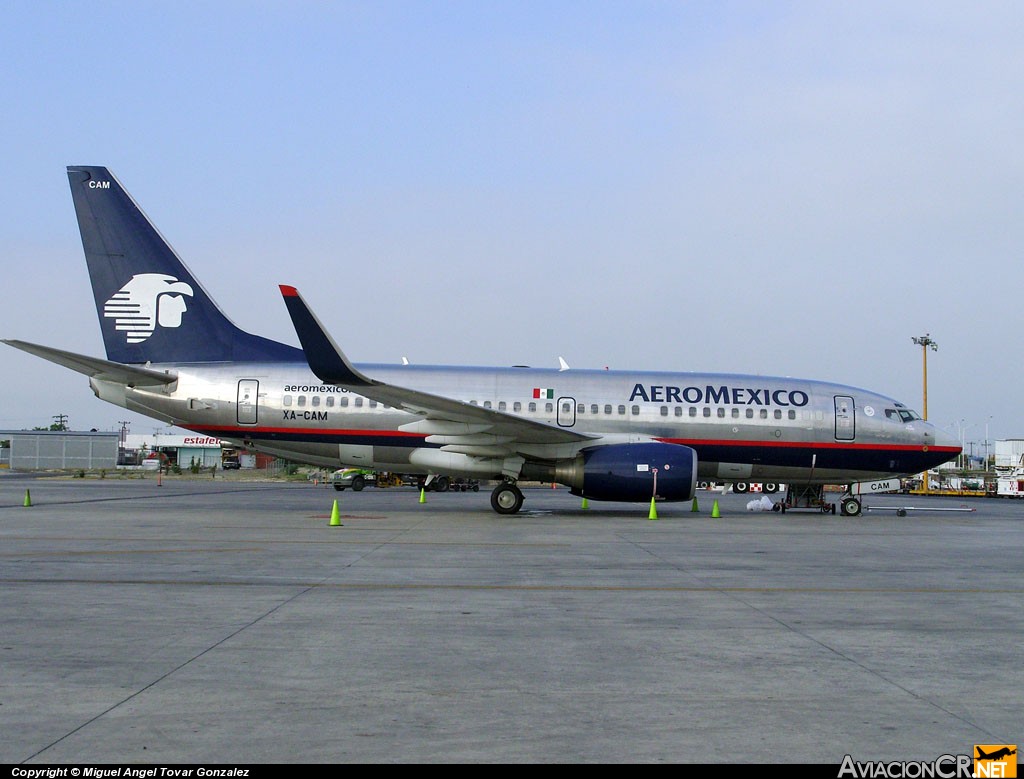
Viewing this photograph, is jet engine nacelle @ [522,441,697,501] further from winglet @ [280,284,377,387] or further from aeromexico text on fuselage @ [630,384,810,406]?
winglet @ [280,284,377,387]

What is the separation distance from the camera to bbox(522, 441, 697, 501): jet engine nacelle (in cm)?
2119

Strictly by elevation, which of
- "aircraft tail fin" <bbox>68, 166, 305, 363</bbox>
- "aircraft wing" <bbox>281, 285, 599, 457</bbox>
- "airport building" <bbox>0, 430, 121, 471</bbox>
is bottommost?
"airport building" <bbox>0, 430, 121, 471</bbox>

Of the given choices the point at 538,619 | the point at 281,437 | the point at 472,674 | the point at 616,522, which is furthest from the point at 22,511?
the point at 472,674

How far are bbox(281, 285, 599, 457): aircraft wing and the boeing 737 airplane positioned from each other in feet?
0.52

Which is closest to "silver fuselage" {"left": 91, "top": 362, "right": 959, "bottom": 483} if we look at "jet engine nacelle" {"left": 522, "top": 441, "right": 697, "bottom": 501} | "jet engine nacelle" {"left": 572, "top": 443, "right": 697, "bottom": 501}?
"jet engine nacelle" {"left": 522, "top": 441, "right": 697, "bottom": 501}

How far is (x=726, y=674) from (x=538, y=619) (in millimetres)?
2356

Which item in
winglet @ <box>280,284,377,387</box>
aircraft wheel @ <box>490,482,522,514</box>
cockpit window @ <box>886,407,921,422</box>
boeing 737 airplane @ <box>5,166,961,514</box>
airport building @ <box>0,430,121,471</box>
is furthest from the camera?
airport building @ <box>0,430,121,471</box>

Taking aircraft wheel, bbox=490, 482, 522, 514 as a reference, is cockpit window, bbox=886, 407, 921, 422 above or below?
above

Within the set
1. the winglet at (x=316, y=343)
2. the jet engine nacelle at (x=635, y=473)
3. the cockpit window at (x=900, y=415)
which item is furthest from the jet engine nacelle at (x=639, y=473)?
the cockpit window at (x=900, y=415)

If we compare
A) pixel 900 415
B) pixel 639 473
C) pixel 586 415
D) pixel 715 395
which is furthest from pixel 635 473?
pixel 900 415

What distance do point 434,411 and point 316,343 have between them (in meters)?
3.38

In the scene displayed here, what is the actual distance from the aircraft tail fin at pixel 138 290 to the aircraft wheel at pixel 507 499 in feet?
24.2

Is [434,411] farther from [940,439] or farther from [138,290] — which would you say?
[940,439]

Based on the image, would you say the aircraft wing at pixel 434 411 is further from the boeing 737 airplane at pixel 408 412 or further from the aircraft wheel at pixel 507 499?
the aircraft wheel at pixel 507 499
